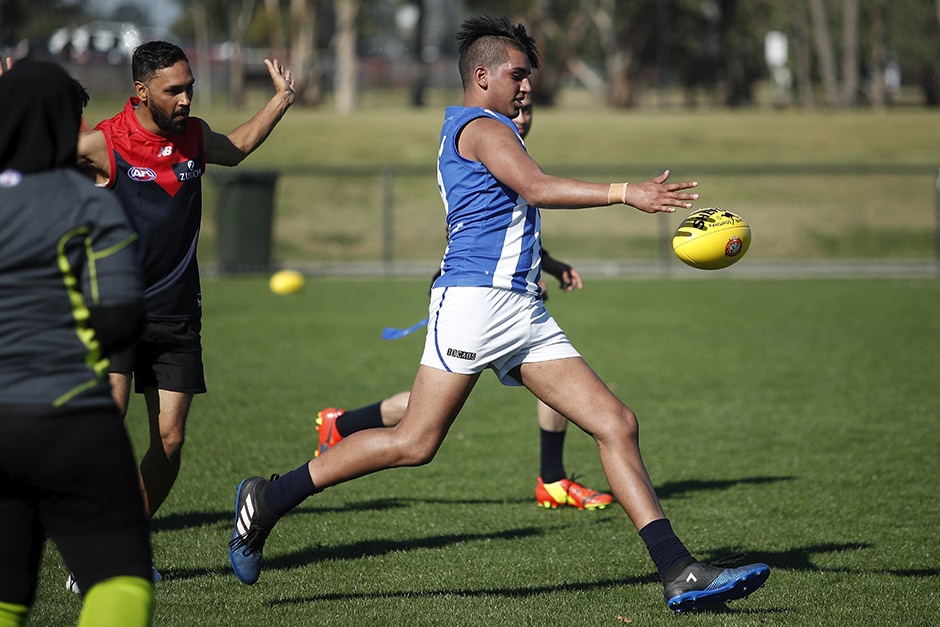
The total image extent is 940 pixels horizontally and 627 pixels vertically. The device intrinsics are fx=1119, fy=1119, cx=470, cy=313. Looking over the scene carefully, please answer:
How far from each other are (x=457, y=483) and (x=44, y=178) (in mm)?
4583

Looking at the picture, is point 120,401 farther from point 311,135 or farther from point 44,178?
point 311,135

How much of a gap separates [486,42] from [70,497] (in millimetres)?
2555

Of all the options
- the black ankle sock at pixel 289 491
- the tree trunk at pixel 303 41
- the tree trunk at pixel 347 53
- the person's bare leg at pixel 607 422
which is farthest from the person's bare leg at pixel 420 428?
the tree trunk at pixel 303 41

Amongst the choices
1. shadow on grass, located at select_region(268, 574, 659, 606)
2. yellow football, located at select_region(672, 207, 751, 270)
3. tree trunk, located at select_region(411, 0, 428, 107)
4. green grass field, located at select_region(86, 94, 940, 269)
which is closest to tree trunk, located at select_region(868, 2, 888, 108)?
green grass field, located at select_region(86, 94, 940, 269)

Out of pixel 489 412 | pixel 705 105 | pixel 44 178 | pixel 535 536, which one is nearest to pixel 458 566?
pixel 535 536

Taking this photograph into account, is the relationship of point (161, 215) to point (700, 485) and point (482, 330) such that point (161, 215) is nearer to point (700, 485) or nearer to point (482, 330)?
point (482, 330)

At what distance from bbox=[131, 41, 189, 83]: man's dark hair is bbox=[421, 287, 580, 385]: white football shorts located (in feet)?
5.10

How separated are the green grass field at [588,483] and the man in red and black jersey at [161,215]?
32.1 inches

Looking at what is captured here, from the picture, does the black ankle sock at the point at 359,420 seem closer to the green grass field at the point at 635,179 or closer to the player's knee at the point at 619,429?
the player's knee at the point at 619,429

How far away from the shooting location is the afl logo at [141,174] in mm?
4805

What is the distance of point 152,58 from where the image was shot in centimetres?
485

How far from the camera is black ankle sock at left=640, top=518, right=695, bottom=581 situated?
14.2 ft

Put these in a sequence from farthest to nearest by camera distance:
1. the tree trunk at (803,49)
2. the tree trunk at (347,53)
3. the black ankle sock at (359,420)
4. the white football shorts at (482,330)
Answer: the tree trunk at (803,49) < the tree trunk at (347,53) < the black ankle sock at (359,420) < the white football shorts at (482,330)

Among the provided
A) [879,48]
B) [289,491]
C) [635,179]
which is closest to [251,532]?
[289,491]
